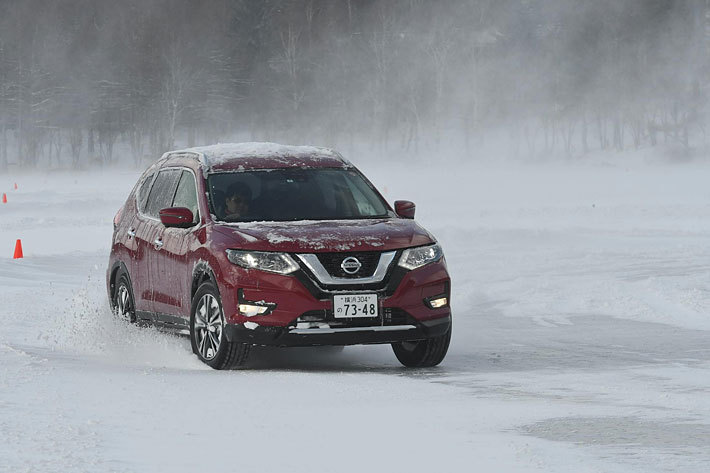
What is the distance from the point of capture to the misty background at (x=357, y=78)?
349 ft

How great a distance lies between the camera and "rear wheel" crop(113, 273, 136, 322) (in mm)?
11477

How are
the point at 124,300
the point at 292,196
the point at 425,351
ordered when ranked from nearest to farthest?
1. the point at 425,351
2. the point at 292,196
3. the point at 124,300

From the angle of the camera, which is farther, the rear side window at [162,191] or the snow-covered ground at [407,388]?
the rear side window at [162,191]

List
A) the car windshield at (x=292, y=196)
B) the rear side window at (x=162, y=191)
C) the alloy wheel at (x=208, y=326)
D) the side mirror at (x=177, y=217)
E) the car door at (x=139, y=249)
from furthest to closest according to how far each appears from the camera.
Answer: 1. the rear side window at (x=162, y=191)
2. the car door at (x=139, y=249)
3. the car windshield at (x=292, y=196)
4. the side mirror at (x=177, y=217)
5. the alloy wheel at (x=208, y=326)

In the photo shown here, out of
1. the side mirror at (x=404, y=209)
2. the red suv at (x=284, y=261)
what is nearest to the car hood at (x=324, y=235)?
the red suv at (x=284, y=261)

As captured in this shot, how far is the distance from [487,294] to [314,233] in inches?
293

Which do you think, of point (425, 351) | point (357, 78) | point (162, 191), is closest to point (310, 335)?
point (425, 351)

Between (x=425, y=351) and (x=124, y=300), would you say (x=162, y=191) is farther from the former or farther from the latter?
(x=425, y=351)

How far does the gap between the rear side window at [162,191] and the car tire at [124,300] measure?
672 mm

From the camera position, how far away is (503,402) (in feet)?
26.4

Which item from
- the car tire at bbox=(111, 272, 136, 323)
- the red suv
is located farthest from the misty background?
the red suv

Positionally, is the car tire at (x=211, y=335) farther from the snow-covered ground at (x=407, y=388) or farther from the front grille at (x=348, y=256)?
the front grille at (x=348, y=256)

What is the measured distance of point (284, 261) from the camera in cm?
916

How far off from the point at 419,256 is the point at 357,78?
10290 centimetres
